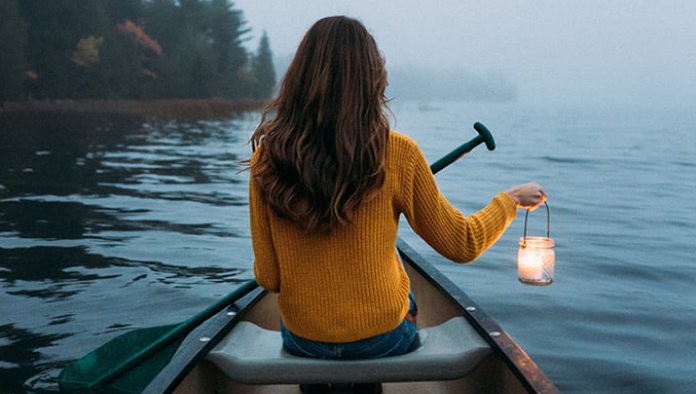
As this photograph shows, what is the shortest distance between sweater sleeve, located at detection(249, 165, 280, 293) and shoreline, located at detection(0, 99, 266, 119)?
119ft

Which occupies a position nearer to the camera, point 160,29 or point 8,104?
point 8,104

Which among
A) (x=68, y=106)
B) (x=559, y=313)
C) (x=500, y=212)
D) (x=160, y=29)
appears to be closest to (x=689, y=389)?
(x=559, y=313)

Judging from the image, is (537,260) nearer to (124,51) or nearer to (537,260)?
(537,260)

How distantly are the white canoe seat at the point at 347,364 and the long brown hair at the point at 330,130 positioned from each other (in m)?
0.42

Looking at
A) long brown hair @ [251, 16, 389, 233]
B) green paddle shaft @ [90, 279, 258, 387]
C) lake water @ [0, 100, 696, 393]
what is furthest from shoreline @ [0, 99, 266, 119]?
long brown hair @ [251, 16, 389, 233]

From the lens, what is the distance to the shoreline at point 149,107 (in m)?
36.7

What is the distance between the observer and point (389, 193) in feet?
5.09

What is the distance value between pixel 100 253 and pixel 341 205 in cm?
499

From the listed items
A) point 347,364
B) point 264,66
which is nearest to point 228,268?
point 347,364

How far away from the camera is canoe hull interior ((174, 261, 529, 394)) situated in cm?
190

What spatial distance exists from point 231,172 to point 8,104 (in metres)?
26.4

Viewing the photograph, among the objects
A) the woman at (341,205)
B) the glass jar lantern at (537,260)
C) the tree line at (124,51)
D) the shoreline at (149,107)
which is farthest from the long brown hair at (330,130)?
the tree line at (124,51)

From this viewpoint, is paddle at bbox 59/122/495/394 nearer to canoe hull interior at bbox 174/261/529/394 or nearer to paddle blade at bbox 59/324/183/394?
paddle blade at bbox 59/324/183/394

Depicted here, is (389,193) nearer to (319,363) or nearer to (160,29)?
(319,363)
